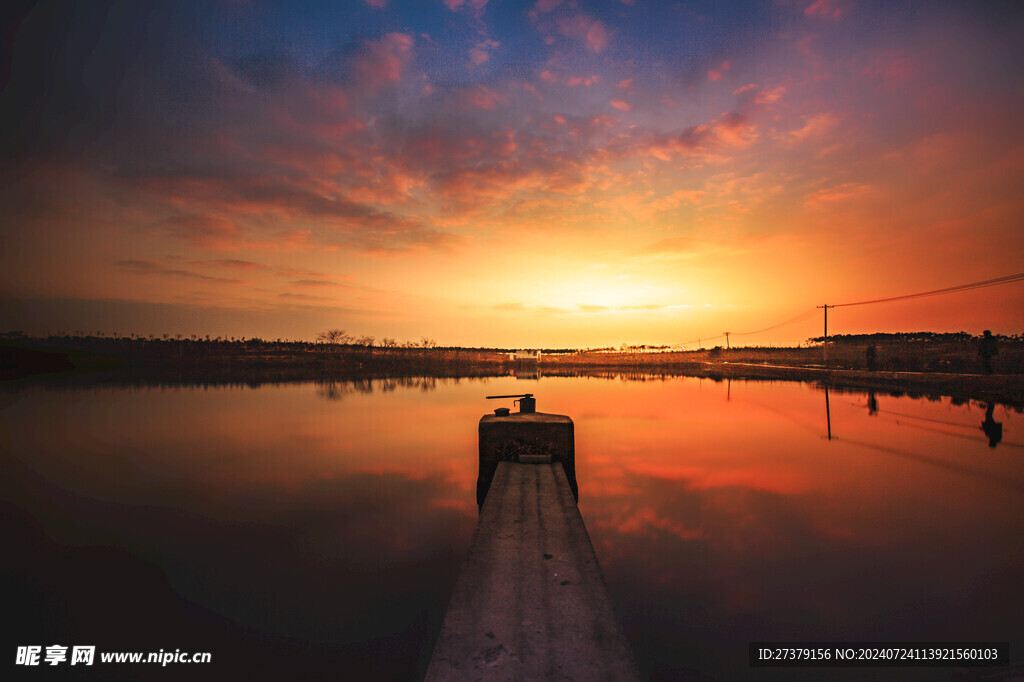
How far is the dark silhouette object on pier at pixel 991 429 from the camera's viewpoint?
15544mm

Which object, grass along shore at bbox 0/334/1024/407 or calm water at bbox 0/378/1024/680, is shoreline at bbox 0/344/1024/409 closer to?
grass along shore at bbox 0/334/1024/407

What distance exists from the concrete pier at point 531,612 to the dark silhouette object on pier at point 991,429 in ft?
65.1

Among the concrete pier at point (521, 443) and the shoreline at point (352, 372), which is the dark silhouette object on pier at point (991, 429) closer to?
the shoreline at point (352, 372)

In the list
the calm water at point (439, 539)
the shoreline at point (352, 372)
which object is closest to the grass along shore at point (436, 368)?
the shoreline at point (352, 372)

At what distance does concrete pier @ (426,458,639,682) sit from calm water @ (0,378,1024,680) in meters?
2.00

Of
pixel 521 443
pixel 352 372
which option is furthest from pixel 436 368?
pixel 521 443

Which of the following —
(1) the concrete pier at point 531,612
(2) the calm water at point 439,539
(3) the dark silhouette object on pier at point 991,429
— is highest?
(1) the concrete pier at point 531,612

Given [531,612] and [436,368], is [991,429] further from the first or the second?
[436,368]

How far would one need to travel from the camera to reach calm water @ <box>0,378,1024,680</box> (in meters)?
5.62

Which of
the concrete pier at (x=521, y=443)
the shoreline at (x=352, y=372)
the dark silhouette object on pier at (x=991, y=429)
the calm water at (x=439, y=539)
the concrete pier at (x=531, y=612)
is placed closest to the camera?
the concrete pier at (x=531, y=612)

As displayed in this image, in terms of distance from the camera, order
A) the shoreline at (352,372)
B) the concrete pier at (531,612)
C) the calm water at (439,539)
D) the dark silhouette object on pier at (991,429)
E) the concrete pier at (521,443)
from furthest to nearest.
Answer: the shoreline at (352,372)
the dark silhouette object on pier at (991,429)
the concrete pier at (521,443)
the calm water at (439,539)
the concrete pier at (531,612)

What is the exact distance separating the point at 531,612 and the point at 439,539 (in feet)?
19.0

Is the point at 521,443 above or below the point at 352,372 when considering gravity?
above

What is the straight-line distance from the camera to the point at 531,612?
11.8 feet
